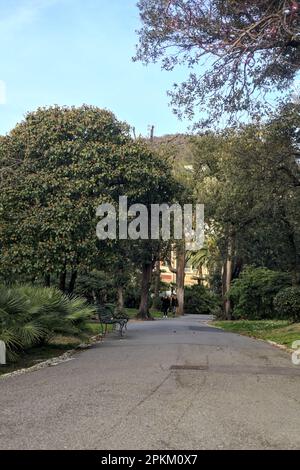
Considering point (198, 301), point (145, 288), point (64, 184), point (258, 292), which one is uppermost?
point (64, 184)

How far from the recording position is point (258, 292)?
3241 cm

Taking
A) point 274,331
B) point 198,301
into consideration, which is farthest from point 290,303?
point 198,301

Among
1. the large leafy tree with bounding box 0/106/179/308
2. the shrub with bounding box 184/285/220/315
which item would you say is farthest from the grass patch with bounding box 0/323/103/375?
the shrub with bounding box 184/285/220/315

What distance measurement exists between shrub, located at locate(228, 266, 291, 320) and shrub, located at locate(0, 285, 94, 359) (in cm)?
1693

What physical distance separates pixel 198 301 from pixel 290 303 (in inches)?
1373

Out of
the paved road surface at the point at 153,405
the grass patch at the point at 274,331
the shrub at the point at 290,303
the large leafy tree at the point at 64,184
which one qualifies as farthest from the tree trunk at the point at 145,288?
the paved road surface at the point at 153,405

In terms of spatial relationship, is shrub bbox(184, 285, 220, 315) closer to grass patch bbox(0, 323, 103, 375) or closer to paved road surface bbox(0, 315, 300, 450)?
grass patch bbox(0, 323, 103, 375)

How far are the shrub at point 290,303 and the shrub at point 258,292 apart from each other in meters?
5.87

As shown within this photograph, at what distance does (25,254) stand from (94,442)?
14.2 m

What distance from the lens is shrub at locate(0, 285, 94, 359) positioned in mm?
12367

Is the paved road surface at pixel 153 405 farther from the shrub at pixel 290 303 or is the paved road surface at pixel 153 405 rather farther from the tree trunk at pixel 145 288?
the tree trunk at pixel 145 288

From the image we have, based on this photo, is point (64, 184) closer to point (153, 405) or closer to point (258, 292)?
point (153, 405)

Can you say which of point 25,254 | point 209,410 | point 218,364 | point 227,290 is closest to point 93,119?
point 25,254

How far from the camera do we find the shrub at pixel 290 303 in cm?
2469
